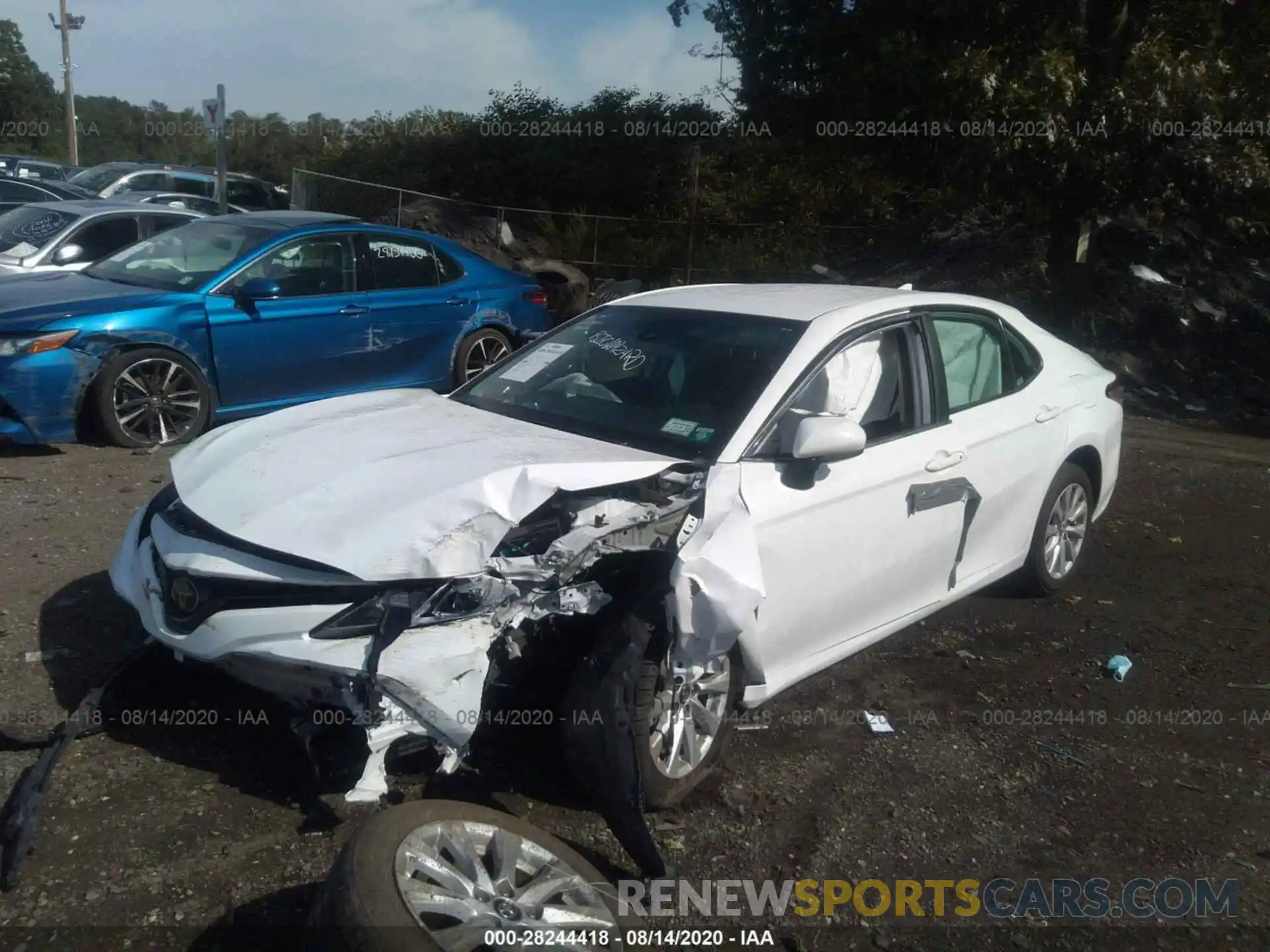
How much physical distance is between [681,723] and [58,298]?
5539 millimetres

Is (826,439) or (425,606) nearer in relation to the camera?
(425,606)

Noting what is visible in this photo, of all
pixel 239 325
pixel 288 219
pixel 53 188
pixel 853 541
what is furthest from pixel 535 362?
pixel 53 188

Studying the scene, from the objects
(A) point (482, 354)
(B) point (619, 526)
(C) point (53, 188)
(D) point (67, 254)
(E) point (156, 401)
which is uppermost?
(C) point (53, 188)

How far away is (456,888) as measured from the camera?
8.97 ft

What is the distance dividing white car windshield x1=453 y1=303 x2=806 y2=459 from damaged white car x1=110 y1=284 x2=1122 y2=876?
0.01 metres

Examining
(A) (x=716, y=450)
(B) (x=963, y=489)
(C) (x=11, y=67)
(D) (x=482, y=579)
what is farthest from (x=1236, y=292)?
(C) (x=11, y=67)

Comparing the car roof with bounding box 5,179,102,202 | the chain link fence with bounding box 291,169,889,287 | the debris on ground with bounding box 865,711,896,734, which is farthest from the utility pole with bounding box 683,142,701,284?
the debris on ground with bounding box 865,711,896,734

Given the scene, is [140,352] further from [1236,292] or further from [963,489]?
[1236,292]

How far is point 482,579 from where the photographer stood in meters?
3.21

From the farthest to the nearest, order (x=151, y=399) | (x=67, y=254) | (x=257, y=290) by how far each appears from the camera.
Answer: (x=67, y=254) → (x=257, y=290) → (x=151, y=399)

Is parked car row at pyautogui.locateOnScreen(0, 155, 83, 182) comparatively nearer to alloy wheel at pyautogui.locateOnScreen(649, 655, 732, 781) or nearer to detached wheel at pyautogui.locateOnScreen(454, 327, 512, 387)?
detached wheel at pyautogui.locateOnScreen(454, 327, 512, 387)

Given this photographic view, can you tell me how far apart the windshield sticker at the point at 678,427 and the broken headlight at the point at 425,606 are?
3.45 ft

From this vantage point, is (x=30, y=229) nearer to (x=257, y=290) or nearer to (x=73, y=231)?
(x=73, y=231)

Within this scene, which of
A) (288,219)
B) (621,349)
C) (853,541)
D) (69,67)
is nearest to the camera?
(853,541)
